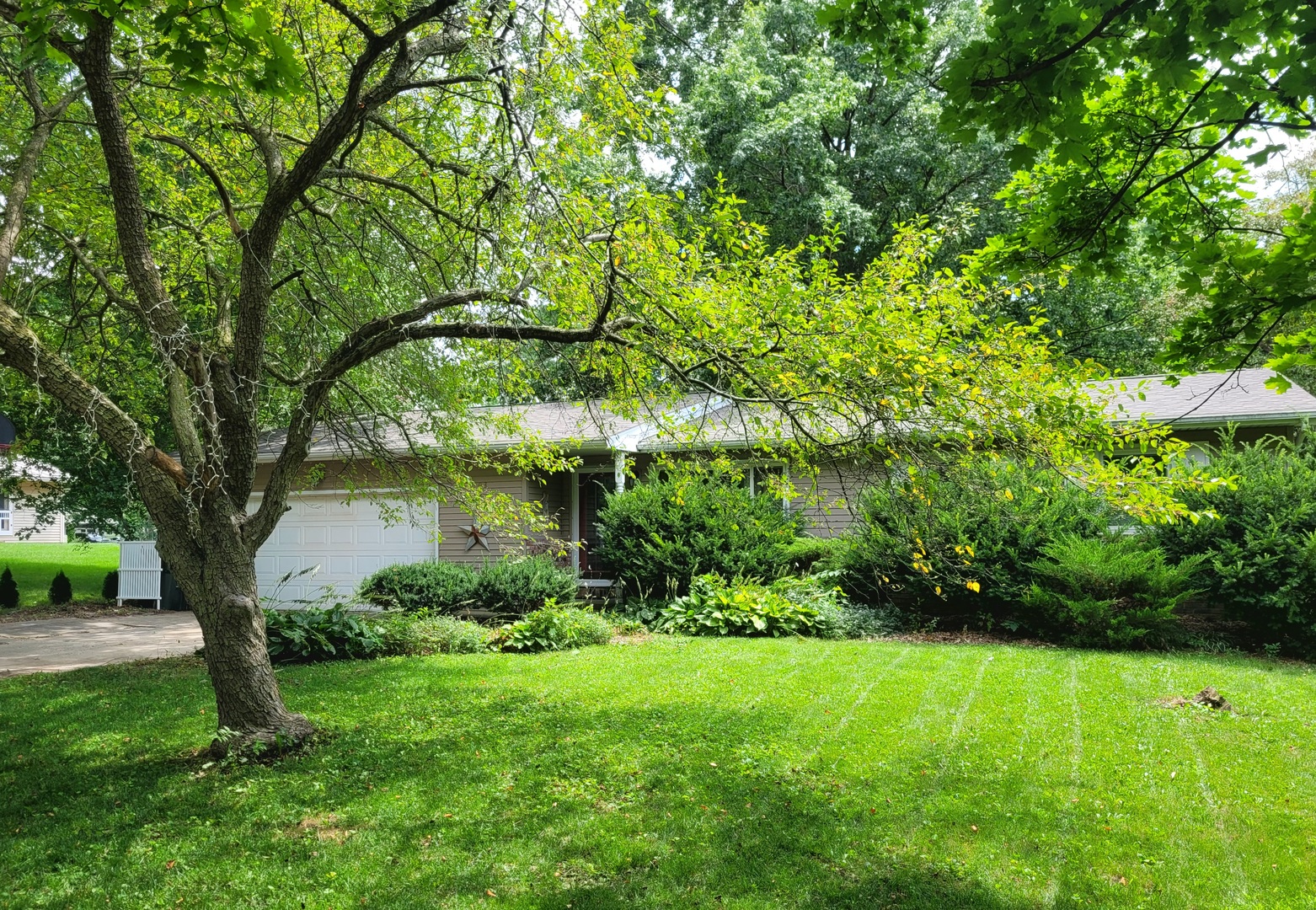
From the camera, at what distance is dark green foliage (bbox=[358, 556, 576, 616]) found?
12.7 metres

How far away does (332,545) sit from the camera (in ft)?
54.1

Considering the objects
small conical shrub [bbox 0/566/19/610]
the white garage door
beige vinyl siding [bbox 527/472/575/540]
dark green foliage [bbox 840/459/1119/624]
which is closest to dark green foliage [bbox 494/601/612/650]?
dark green foliage [bbox 840/459/1119/624]

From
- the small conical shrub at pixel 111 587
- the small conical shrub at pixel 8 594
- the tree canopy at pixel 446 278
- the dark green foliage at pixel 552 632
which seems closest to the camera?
the tree canopy at pixel 446 278

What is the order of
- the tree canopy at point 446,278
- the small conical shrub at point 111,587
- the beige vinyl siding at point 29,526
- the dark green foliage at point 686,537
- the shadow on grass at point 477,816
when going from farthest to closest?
1. the beige vinyl siding at point 29,526
2. the small conical shrub at point 111,587
3. the dark green foliage at point 686,537
4. the tree canopy at point 446,278
5. the shadow on grass at point 477,816

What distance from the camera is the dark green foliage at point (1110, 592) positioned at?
10.0 meters

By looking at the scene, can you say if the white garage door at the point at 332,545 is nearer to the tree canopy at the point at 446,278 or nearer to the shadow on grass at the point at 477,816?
the tree canopy at the point at 446,278

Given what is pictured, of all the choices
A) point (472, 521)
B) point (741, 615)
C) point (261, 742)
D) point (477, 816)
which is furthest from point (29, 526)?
point (477, 816)

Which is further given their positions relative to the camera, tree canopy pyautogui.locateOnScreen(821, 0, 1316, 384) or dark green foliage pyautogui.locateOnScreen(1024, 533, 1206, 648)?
dark green foliage pyautogui.locateOnScreen(1024, 533, 1206, 648)

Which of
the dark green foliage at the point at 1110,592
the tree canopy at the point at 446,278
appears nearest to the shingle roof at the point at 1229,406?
the dark green foliage at the point at 1110,592

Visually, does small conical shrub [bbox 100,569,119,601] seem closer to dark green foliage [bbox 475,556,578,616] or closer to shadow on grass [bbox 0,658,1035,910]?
dark green foliage [bbox 475,556,578,616]

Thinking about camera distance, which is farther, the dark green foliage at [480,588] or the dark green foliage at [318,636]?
the dark green foliage at [480,588]

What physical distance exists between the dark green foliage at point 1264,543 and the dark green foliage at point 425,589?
979 centimetres

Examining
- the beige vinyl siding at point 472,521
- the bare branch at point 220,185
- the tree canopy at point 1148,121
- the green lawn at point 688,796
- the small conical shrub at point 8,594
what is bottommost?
the green lawn at point 688,796

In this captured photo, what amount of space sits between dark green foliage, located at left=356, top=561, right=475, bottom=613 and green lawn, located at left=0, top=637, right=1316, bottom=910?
4229 millimetres
